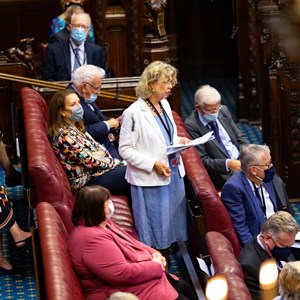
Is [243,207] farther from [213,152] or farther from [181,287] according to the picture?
[213,152]

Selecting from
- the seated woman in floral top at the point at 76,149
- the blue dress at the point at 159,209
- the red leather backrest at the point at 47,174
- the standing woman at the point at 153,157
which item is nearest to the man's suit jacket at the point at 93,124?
the seated woman in floral top at the point at 76,149

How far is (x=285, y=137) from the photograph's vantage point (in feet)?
23.7

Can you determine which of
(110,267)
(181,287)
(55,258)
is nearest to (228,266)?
(110,267)

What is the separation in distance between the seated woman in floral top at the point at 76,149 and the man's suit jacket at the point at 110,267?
1225 millimetres

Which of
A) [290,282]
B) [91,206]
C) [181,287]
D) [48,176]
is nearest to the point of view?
[290,282]

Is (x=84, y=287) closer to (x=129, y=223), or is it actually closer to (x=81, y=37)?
(x=129, y=223)

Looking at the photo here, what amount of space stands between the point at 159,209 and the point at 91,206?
1.37m

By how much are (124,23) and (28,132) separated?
14.0ft

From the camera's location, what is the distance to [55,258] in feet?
12.2

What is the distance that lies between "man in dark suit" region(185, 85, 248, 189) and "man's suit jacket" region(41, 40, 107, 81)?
1575mm

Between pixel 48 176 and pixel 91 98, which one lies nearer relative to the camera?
pixel 48 176

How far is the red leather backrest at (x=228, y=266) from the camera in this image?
3512 mm

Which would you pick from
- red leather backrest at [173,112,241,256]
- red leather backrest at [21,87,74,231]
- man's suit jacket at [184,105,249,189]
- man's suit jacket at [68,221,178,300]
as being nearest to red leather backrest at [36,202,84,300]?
man's suit jacket at [68,221,178,300]

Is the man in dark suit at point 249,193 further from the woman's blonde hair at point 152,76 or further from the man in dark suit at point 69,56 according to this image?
the man in dark suit at point 69,56
